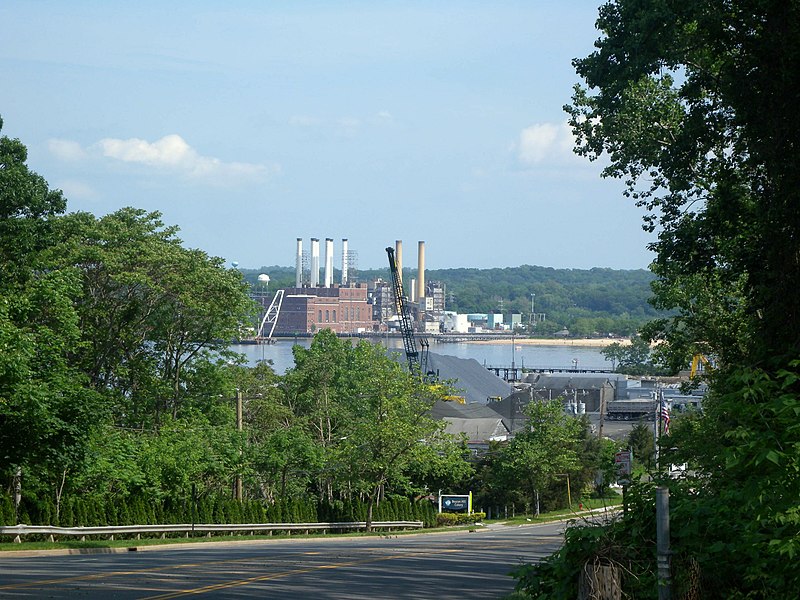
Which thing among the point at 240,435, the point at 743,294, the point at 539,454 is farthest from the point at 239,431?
the point at 743,294

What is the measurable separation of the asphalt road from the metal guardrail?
3780 millimetres

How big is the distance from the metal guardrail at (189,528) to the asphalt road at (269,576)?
12.4ft

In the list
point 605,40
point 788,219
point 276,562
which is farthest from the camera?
point 605,40

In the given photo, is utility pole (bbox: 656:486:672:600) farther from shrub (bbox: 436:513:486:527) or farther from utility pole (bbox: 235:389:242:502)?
shrub (bbox: 436:513:486:527)

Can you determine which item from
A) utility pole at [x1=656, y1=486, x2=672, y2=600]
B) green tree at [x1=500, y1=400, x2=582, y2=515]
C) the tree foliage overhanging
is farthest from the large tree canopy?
green tree at [x1=500, y1=400, x2=582, y2=515]

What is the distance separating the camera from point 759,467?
30.9ft

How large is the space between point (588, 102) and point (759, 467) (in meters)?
18.4

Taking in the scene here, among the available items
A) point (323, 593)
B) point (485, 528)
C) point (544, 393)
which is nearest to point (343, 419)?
point (485, 528)

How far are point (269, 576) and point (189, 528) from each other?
20059 millimetres

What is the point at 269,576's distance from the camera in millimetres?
19016

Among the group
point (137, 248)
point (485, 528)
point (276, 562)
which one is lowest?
point (485, 528)

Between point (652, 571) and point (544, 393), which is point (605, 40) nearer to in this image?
point (652, 571)

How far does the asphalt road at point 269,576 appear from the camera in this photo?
1589 cm

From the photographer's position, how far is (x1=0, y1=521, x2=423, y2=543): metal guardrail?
95.7 feet
